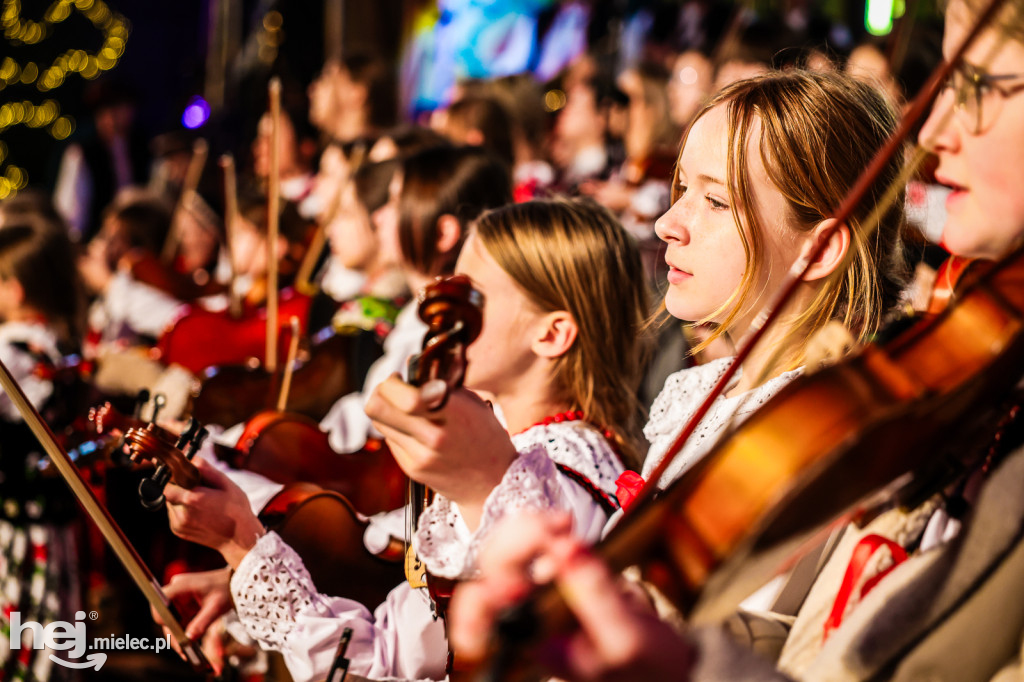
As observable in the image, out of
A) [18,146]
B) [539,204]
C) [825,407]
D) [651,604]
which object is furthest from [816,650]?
[18,146]

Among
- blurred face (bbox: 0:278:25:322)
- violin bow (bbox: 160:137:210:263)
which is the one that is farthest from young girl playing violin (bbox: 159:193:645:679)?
violin bow (bbox: 160:137:210:263)

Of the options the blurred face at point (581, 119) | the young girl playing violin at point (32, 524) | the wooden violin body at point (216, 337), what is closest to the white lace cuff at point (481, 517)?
the young girl playing violin at point (32, 524)

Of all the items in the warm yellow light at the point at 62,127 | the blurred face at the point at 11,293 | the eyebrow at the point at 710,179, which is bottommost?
the blurred face at the point at 11,293

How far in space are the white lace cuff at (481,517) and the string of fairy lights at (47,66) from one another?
7.26m

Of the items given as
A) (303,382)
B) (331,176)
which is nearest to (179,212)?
(331,176)

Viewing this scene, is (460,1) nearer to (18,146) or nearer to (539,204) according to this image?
(18,146)

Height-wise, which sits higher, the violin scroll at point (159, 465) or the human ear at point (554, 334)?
the human ear at point (554, 334)

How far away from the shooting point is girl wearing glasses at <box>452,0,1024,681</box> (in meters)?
0.61

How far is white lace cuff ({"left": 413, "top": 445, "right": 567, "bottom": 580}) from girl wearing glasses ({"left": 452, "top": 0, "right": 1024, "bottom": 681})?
24 centimetres

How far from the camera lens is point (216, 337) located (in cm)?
269

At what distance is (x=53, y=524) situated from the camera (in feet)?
7.38

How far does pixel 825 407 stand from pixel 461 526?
1.60ft

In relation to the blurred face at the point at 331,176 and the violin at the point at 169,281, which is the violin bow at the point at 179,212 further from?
the blurred face at the point at 331,176

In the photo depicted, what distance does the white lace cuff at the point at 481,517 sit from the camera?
1.01m
